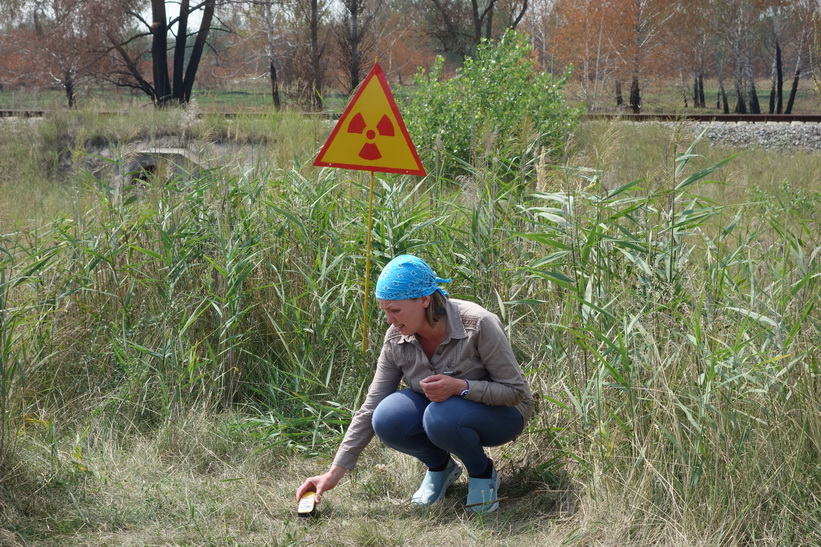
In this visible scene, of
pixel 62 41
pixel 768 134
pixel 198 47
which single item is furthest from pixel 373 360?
pixel 62 41

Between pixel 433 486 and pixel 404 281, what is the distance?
3.00 ft

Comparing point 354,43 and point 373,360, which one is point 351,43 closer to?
point 354,43

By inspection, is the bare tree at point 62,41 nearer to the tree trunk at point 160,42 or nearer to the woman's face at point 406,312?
the tree trunk at point 160,42

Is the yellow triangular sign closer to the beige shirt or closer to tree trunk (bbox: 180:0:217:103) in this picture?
the beige shirt

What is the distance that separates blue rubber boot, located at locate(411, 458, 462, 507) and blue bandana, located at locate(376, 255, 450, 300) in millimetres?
823

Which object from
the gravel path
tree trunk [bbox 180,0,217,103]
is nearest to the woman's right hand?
the gravel path

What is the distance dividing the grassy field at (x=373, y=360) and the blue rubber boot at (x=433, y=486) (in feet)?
0.21

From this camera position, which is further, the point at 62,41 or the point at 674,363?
the point at 62,41

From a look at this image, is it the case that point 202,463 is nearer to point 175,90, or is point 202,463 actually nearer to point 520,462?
point 520,462

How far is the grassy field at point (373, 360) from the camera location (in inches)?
112

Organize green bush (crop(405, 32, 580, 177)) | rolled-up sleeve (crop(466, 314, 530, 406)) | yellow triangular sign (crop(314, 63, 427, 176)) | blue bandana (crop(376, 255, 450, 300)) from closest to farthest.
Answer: blue bandana (crop(376, 255, 450, 300)) → rolled-up sleeve (crop(466, 314, 530, 406)) → yellow triangular sign (crop(314, 63, 427, 176)) → green bush (crop(405, 32, 580, 177))

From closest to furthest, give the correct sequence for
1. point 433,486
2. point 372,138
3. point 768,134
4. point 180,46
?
point 433,486, point 372,138, point 768,134, point 180,46

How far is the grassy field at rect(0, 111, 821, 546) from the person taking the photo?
2.84 metres

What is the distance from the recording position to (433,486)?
11.0ft
